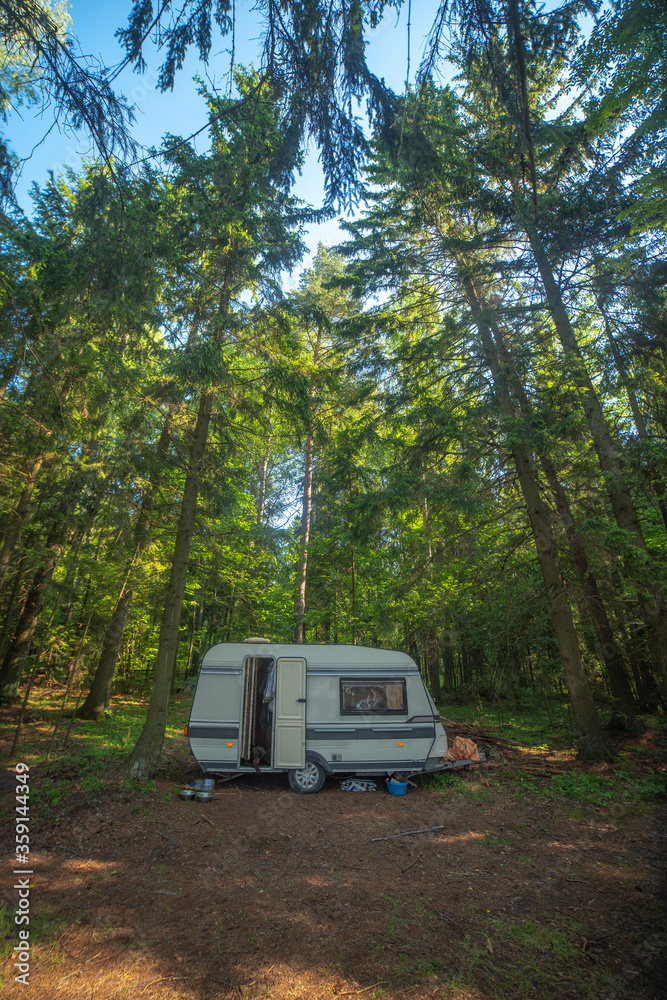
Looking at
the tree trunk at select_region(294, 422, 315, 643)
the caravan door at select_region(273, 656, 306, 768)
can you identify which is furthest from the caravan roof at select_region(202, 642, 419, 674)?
the tree trunk at select_region(294, 422, 315, 643)

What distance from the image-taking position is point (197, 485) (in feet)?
28.9

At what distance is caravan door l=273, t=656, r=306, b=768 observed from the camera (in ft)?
25.8

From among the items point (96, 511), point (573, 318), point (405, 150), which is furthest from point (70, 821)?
point (573, 318)

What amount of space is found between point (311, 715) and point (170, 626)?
10.3 ft

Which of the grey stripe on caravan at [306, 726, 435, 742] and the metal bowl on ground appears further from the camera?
the grey stripe on caravan at [306, 726, 435, 742]

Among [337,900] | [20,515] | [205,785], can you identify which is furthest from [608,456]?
[20,515]

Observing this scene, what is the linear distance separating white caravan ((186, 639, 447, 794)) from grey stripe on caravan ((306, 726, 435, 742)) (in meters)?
0.02

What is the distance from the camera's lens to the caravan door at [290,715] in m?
7.86

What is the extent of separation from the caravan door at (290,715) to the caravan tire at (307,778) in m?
0.20

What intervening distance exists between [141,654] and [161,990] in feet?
58.1

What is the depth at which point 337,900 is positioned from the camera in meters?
4.30

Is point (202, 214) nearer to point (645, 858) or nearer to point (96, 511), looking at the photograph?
point (96, 511)

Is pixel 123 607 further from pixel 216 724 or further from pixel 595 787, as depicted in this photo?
pixel 595 787

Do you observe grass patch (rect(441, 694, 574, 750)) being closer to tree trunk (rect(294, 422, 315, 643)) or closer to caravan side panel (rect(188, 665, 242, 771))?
tree trunk (rect(294, 422, 315, 643))
